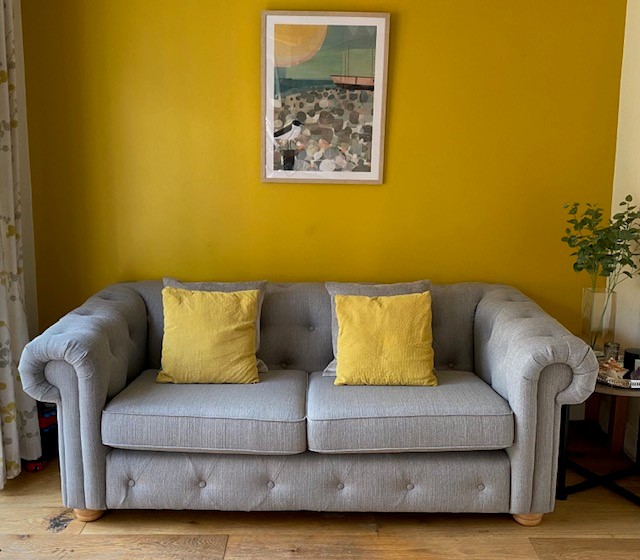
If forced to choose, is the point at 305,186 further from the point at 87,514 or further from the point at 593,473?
the point at 593,473

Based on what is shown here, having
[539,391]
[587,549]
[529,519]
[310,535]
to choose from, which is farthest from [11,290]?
[587,549]

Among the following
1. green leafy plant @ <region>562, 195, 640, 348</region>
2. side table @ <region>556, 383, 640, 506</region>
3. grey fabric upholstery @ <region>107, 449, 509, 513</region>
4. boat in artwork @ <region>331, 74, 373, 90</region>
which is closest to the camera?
grey fabric upholstery @ <region>107, 449, 509, 513</region>

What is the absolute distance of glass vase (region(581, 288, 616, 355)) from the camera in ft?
9.65

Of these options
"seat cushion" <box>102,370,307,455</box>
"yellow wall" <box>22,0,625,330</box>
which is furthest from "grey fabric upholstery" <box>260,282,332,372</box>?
"seat cushion" <box>102,370,307,455</box>

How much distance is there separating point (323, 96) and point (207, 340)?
4.24ft

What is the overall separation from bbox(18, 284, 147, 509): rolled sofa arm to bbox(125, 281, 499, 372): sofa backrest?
1.37ft

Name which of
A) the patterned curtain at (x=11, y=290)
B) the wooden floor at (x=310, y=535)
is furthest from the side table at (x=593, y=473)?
the patterned curtain at (x=11, y=290)

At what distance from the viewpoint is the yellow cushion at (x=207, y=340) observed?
2.71 metres

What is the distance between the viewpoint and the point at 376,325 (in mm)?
2760

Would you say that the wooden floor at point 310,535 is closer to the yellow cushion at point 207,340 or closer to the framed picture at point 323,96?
the yellow cushion at point 207,340

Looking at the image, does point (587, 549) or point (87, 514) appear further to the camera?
point (87, 514)

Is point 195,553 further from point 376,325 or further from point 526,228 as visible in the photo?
point 526,228

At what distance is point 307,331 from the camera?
303cm

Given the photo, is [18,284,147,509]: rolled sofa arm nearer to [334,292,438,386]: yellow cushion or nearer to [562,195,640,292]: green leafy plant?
[334,292,438,386]: yellow cushion
